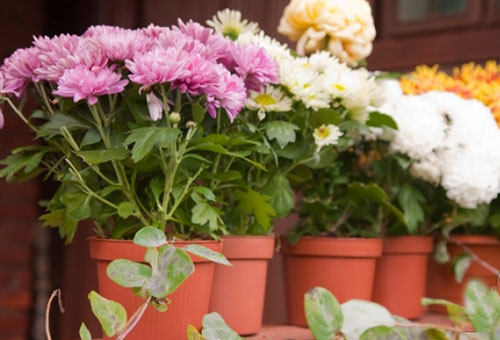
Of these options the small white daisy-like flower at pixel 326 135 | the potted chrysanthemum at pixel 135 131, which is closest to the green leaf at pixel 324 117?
the small white daisy-like flower at pixel 326 135

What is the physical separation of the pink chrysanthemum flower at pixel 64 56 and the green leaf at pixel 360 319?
14.2 inches

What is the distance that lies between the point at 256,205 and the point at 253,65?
17 centimetres

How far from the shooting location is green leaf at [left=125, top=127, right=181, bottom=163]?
78 centimetres

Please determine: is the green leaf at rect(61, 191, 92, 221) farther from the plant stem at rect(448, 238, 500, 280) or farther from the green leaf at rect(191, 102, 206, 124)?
the plant stem at rect(448, 238, 500, 280)

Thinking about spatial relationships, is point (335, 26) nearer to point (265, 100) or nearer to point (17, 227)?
point (265, 100)

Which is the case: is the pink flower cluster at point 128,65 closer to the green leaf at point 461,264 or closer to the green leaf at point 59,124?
the green leaf at point 59,124

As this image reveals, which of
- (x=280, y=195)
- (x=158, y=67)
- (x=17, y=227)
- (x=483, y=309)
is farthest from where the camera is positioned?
(x=17, y=227)

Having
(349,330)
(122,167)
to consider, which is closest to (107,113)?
Answer: (122,167)

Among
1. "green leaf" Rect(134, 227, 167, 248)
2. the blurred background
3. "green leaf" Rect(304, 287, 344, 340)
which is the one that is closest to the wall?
the blurred background

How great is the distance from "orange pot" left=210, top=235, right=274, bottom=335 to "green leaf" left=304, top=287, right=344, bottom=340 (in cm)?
35

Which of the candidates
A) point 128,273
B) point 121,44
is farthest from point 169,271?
point 121,44

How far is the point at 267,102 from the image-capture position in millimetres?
975

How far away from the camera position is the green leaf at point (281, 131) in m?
0.95

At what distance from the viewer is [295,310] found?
3.71 feet
